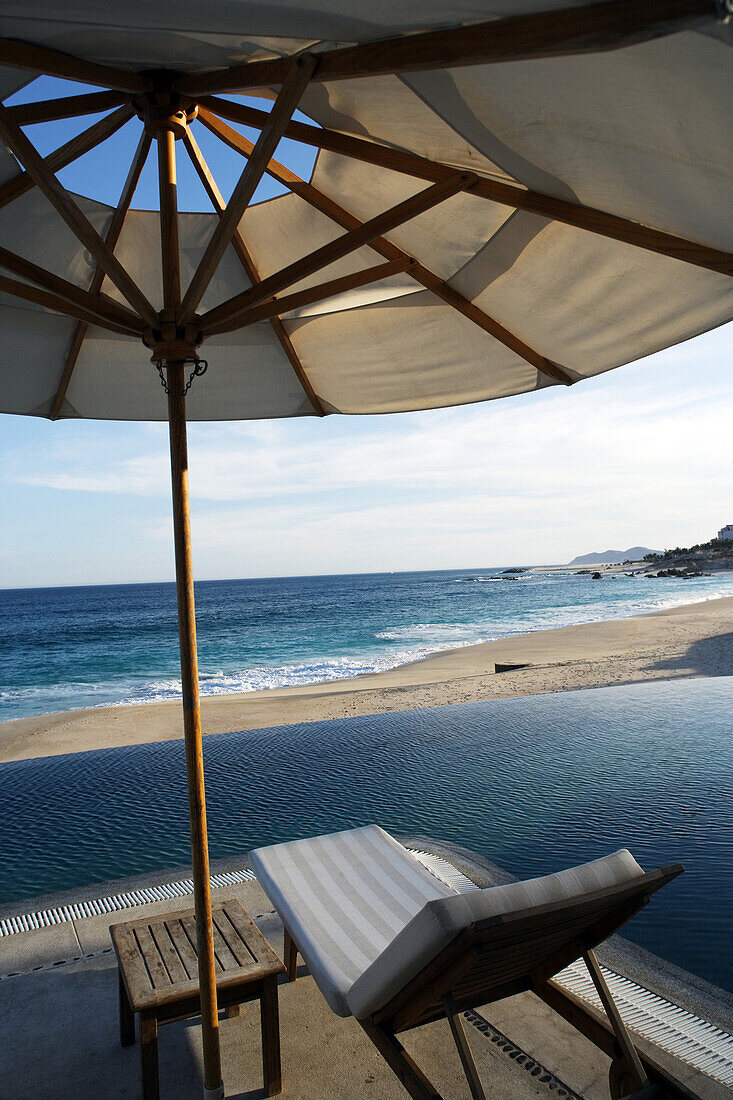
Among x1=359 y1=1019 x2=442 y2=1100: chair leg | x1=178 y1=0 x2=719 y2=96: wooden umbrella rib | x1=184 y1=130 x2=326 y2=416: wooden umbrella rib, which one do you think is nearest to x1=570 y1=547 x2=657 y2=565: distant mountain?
x1=184 y1=130 x2=326 y2=416: wooden umbrella rib

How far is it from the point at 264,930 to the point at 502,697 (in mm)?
7196

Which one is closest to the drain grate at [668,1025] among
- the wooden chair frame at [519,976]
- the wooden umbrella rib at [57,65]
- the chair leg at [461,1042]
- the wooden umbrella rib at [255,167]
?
the wooden chair frame at [519,976]

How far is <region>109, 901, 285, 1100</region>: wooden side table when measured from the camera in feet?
7.05

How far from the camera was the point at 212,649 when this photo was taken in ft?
97.3

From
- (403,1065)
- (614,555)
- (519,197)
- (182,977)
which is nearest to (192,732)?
(182,977)

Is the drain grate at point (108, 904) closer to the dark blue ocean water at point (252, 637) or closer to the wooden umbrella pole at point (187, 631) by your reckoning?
the wooden umbrella pole at point (187, 631)

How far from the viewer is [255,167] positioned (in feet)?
5.97

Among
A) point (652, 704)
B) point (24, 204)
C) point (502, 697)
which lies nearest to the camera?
point (24, 204)

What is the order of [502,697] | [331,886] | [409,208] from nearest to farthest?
[409,208] → [331,886] → [502,697]

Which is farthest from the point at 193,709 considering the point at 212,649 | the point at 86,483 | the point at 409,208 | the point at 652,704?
the point at 86,483

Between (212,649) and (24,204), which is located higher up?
(24,204)

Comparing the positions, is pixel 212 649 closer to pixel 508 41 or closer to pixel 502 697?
pixel 502 697

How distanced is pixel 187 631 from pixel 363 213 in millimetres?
1767

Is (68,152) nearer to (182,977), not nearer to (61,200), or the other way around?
(61,200)
